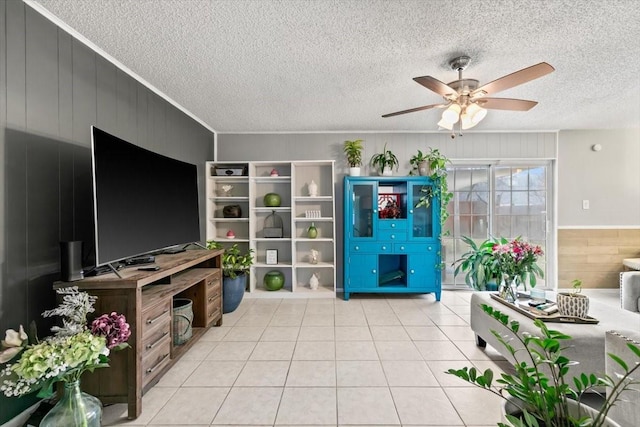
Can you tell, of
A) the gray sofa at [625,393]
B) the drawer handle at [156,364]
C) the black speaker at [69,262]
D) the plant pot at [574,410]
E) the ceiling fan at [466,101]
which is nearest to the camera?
the plant pot at [574,410]

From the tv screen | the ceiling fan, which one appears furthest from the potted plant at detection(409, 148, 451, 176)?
the tv screen

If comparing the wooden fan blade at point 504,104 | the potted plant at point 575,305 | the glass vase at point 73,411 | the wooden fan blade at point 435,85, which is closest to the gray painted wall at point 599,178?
the wooden fan blade at point 504,104

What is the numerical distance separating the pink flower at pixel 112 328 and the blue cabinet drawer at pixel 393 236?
10.1 feet

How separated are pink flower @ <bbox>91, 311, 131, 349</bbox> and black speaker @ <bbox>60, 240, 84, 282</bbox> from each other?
0.32m

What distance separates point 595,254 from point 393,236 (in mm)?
2952

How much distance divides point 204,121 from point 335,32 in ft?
8.28

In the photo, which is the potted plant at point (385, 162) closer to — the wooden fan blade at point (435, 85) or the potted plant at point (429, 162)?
the potted plant at point (429, 162)

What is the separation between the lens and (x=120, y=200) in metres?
2.00

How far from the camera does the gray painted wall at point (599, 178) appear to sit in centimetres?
434

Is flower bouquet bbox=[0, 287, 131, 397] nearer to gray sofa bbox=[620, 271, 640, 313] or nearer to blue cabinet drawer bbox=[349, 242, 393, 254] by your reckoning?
blue cabinet drawer bbox=[349, 242, 393, 254]

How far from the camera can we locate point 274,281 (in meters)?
4.20

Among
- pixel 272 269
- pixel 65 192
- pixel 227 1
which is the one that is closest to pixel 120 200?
pixel 65 192

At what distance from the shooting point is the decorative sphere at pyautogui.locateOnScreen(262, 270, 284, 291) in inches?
165

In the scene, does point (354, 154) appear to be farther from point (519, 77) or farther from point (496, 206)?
point (519, 77)
